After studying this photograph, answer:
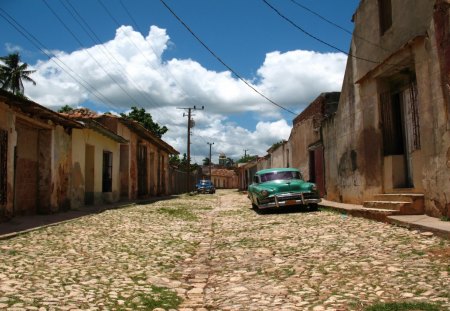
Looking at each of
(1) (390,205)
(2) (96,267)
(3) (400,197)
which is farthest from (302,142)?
(2) (96,267)

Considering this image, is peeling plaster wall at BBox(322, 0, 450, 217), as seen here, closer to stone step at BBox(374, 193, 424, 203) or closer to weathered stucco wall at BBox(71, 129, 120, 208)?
stone step at BBox(374, 193, 424, 203)

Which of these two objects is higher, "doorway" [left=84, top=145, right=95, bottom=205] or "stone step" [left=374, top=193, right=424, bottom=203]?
"doorway" [left=84, top=145, right=95, bottom=205]

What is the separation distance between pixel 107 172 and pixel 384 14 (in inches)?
566

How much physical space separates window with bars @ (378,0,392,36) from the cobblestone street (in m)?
5.94

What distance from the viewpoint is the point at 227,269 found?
18.4 ft

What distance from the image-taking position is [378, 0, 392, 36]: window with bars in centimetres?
1155

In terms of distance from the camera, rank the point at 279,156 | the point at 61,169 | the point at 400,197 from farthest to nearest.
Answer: the point at 279,156, the point at 61,169, the point at 400,197

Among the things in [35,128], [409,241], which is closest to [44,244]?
[409,241]

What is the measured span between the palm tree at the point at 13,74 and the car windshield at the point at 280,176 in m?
36.3

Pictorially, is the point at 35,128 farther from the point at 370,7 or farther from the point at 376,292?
the point at 376,292

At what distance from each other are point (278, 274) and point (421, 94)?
6183mm

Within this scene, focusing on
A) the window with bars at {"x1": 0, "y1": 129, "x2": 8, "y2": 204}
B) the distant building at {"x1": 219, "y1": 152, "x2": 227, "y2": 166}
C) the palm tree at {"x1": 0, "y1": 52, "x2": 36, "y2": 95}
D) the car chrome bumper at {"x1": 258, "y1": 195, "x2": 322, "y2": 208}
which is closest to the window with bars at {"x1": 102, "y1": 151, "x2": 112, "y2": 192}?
the window with bars at {"x1": 0, "y1": 129, "x2": 8, "y2": 204}

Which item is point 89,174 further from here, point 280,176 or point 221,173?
point 221,173

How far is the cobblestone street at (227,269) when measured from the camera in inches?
159
